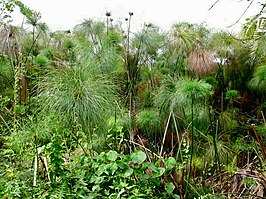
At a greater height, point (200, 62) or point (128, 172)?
point (200, 62)

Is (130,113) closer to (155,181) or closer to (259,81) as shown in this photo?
(259,81)

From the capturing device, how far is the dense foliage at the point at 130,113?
1.77 m

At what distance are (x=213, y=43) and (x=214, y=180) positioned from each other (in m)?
1.61

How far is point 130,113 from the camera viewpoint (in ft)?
9.17

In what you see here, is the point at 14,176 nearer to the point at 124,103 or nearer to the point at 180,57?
the point at 124,103

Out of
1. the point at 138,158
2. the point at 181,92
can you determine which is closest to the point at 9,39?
the point at 181,92

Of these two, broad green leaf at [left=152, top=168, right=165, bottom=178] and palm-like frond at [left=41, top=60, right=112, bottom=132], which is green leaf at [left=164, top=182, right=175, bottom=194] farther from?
palm-like frond at [left=41, top=60, right=112, bottom=132]

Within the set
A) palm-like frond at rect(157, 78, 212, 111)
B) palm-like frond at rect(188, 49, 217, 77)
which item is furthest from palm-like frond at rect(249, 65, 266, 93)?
palm-like frond at rect(157, 78, 212, 111)

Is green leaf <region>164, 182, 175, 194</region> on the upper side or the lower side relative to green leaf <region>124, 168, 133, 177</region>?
lower

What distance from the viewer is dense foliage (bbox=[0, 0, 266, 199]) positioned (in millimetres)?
1767

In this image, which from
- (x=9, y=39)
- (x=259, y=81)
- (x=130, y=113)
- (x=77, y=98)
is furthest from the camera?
(x=9, y=39)

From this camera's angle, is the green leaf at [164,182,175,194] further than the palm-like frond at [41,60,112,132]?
No

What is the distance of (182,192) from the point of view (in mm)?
1877

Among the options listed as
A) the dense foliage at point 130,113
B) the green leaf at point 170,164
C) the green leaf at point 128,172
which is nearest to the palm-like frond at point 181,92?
the dense foliage at point 130,113
